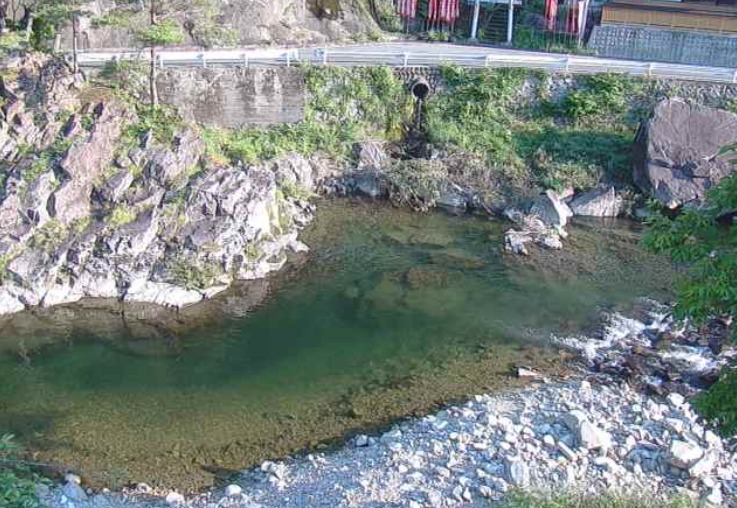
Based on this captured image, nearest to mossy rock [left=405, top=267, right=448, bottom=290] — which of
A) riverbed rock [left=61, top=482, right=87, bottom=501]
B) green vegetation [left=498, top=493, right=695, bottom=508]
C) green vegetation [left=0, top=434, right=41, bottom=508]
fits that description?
green vegetation [left=498, top=493, right=695, bottom=508]

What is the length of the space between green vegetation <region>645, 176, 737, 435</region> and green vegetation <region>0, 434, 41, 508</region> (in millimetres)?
10753

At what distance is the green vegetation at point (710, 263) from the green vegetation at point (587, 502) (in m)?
3.69

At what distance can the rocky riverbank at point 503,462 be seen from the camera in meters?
14.3

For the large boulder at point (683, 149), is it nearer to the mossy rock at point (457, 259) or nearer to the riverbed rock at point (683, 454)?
Answer: the mossy rock at point (457, 259)

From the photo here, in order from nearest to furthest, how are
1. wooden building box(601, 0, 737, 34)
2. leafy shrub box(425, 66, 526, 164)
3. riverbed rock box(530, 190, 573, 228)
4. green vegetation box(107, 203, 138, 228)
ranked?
green vegetation box(107, 203, 138, 228)
riverbed rock box(530, 190, 573, 228)
leafy shrub box(425, 66, 526, 164)
wooden building box(601, 0, 737, 34)

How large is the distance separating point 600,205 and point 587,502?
18.9m

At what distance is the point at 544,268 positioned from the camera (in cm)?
2525

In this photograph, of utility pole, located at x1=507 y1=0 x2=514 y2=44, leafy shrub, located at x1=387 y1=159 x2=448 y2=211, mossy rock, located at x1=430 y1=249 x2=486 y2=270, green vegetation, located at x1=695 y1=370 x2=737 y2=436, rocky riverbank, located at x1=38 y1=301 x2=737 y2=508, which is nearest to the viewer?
green vegetation, located at x1=695 y1=370 x2=737 y2=436

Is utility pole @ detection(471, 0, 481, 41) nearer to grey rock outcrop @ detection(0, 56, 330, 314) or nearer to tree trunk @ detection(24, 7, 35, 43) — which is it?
grey rock outcrop @ detection(0, 56, 330, 314)

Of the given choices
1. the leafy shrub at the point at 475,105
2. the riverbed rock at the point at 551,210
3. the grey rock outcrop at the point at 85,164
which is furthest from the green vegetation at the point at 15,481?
the leafy shrub at the point at 475,105

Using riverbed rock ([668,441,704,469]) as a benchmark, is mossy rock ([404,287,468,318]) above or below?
below

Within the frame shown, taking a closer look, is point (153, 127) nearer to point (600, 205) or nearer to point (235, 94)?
point (235, 94)

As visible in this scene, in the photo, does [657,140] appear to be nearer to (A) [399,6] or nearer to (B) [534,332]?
(B) [534,332]

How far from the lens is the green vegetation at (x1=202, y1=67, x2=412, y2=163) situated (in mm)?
31562
